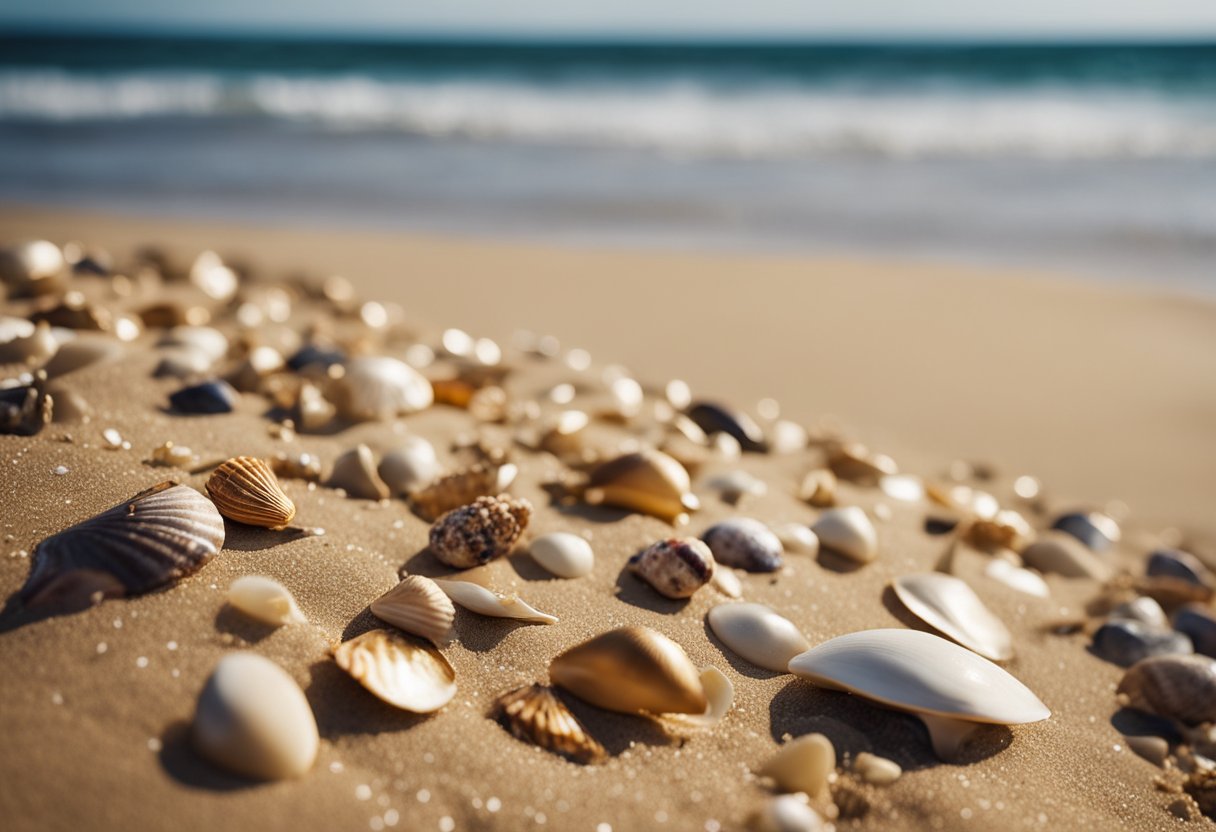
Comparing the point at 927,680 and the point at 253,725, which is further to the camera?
the point at 927,680

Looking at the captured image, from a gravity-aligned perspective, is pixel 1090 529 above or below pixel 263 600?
below

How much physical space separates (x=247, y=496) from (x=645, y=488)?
0.85 metres

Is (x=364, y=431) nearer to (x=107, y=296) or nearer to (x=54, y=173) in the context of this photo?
(x=107, y=296)

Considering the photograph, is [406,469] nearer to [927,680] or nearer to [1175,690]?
[927,680]

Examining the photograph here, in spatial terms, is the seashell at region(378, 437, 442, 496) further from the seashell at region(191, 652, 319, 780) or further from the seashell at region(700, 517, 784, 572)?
the seashell at region(191, 652, 319, 780)

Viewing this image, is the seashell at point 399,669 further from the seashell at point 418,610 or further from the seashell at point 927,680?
the seashell at point 927,680

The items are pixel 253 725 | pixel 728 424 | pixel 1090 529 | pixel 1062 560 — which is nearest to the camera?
pixel 253 725

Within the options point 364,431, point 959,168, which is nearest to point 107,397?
point 364,431

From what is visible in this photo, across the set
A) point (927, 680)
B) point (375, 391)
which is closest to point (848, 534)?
point (927, 680)

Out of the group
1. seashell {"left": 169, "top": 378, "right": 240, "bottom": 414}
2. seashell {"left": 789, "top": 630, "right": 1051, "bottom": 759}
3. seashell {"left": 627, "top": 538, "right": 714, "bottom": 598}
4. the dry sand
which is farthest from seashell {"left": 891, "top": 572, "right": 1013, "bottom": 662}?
seashell {"left": 169, "top": 378, "right": 240, "bottom": 414}

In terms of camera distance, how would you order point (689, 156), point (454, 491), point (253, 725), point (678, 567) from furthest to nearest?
1. point (689, 156)
2. point (454, 491)
3. point (678, 567)
4. point (253, 725)

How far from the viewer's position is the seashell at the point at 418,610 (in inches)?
56.2

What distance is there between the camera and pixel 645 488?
2.02m

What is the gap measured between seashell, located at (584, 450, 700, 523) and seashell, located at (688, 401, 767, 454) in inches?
24.3
